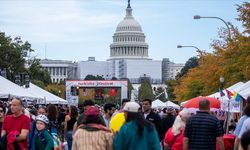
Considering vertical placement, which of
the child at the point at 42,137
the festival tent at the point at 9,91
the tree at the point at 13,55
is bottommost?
the child at the point at 42,137

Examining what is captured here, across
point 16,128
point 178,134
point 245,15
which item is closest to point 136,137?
point 178,134

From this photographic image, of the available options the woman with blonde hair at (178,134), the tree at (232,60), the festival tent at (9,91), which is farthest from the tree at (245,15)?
the woman with blonde hair at (178,134)

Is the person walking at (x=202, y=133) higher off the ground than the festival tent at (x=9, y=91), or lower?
lower

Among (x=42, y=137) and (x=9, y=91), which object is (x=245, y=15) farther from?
(x=42, y=137)

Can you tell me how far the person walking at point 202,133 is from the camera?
1155cm

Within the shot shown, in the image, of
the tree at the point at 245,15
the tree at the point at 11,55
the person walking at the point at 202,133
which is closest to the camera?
the person walking at the point at 202,133

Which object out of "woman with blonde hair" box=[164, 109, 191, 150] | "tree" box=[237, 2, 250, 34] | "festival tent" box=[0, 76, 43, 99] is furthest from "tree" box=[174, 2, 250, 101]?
"woman with blonde hair" box=[164, 109, 191, 150]

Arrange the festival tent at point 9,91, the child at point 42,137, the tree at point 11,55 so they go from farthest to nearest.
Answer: the tree at point 11,55
the festival tent at point 9,91
the child at point 42,137

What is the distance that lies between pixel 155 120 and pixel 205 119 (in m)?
4.00

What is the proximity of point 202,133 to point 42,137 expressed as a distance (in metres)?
2.45

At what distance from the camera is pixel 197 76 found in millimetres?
61781

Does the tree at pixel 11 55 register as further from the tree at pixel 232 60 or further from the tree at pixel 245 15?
the tree at pixel 245 15

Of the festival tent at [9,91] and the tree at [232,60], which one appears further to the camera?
the tree at [232,60]

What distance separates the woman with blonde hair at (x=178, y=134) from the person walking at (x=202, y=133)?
0.24 meters
